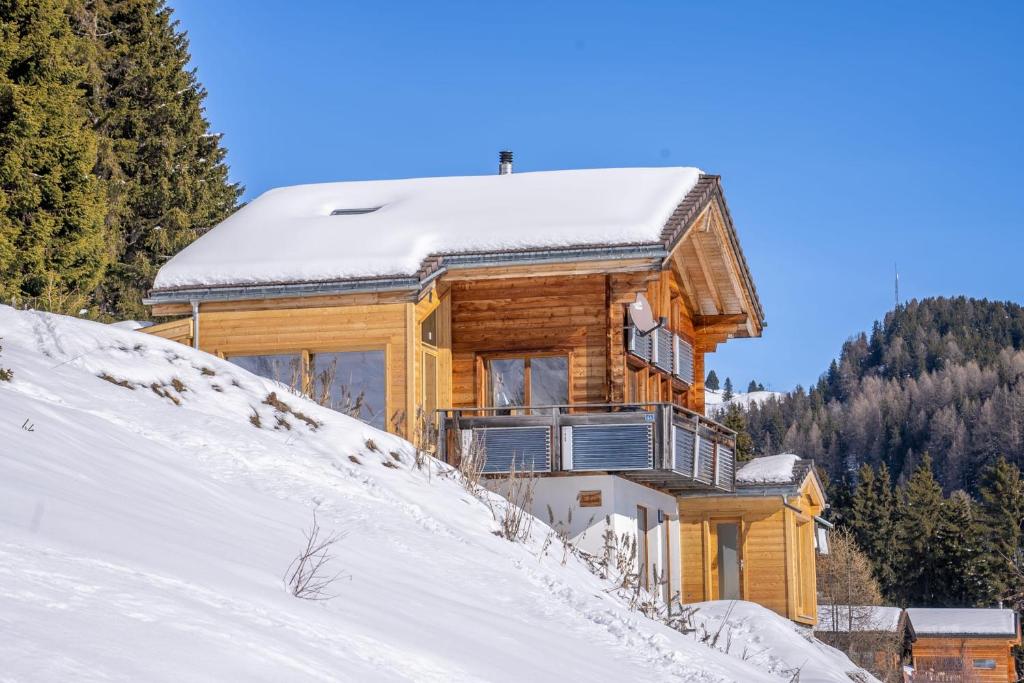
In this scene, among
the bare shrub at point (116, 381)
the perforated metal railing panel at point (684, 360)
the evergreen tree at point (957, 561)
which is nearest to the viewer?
the bare shrub at point (116, 381)

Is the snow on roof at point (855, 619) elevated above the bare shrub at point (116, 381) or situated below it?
below

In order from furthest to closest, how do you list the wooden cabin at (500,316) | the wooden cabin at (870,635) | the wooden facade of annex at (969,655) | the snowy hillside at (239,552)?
1. the wooden facade of annex at (969,655)
2. the wooden cabin at (870,635)
3. the wooden cabin at (500,316)
4. the snowy hillside at (239,552)

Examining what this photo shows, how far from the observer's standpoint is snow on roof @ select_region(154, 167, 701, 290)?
23.5m

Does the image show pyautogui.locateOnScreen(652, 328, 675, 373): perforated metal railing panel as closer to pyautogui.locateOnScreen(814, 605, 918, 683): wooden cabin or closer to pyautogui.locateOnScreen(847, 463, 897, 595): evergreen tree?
pyautogui.locateOnScreen(814, 605, 918, 683): wooden cabin

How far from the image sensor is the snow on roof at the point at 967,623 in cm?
6900

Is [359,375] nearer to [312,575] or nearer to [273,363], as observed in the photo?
[273,363]

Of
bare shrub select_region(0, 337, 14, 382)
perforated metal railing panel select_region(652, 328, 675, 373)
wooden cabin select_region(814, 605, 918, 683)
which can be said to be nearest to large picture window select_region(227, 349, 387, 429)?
perforated metal railing panel select_region(652, 328, 675, 373)

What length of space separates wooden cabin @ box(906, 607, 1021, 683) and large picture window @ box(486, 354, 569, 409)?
159 feet

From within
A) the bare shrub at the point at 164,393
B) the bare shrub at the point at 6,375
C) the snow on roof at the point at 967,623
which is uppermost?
the bare shrub at the point at 164,393

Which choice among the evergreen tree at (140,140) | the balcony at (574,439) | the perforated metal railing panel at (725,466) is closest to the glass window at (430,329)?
the balcony at (574,439)

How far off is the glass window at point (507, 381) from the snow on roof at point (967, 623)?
48.1 meters

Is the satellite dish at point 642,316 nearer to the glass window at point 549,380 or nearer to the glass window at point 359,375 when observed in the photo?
the glass window at point 549,380

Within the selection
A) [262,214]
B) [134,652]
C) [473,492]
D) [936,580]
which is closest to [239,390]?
[473,492]

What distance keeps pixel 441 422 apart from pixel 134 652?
17.9 metres
